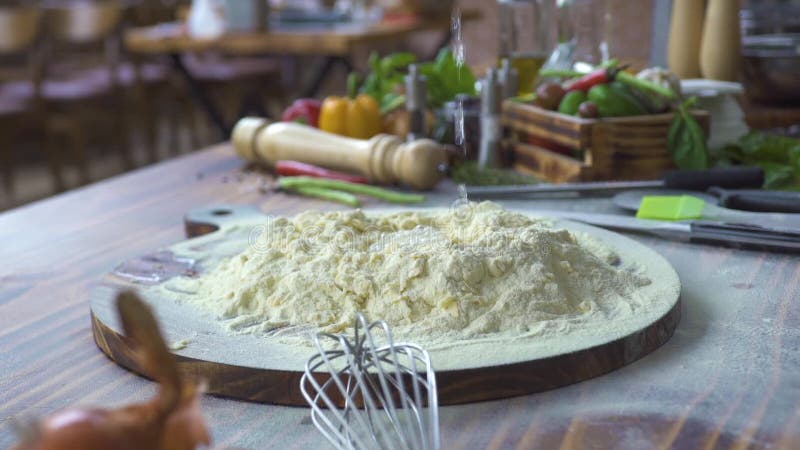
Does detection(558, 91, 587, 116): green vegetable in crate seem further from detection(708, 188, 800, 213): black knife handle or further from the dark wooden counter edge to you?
the dark wooden counter edge

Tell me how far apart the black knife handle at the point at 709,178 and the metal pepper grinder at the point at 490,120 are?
346 mm

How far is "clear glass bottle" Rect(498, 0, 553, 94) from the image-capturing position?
206 centimetres

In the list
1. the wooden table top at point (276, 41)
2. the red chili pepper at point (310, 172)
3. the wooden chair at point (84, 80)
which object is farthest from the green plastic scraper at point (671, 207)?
the wooden chair at point (84, 80)

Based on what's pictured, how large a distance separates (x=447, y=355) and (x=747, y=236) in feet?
1.73

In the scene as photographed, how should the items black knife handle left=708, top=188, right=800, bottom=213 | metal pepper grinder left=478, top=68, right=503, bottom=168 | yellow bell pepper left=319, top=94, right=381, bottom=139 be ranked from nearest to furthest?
black knife handle left=708, top=188, right=800, bottom=213 < metal pepper grinder left=478, top=68, right=503, bottom=168 < yellow bell pepper left=319, top=94, right=381, bottom=139

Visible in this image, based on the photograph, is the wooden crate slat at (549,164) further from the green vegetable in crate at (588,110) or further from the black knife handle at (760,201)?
the black knife handle at (760,201)

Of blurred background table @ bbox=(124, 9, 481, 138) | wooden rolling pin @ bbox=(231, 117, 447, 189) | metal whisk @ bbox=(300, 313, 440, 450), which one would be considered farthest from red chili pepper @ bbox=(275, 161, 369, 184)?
blurred background table @ bbox=(124, 9, 481, 138)

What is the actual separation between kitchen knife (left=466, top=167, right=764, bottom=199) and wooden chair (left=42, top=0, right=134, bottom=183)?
3.11 m

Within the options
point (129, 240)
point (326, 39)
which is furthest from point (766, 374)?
point (326, 39)

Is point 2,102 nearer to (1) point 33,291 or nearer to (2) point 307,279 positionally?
(1) point 33,291

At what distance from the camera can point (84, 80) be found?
4.38 metres

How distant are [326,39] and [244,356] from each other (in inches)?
113

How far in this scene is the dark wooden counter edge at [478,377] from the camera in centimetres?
72

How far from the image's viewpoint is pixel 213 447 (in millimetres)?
667
